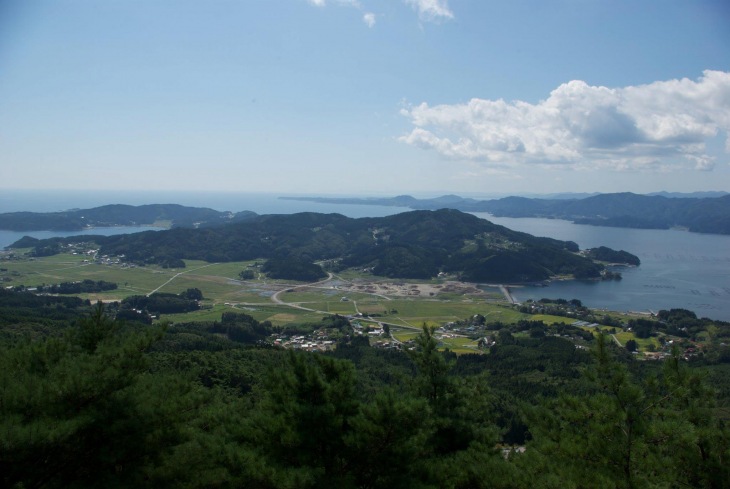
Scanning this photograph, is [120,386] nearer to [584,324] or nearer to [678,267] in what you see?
[584,324]

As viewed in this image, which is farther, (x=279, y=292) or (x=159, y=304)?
(x=279, y=292)

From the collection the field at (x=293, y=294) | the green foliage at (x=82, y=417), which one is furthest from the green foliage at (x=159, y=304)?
the green foliage at (x=82, y=417)

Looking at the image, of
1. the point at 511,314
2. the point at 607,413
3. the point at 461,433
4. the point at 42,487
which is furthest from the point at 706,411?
the point at 511,314

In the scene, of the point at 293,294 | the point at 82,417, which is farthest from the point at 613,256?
the point at 82,417

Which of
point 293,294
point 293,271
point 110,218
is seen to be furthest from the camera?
point 110,218

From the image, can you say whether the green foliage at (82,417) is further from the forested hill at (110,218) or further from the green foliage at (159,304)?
the forested hill at (110,218)

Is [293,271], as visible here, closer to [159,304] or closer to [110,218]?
[159,304]
